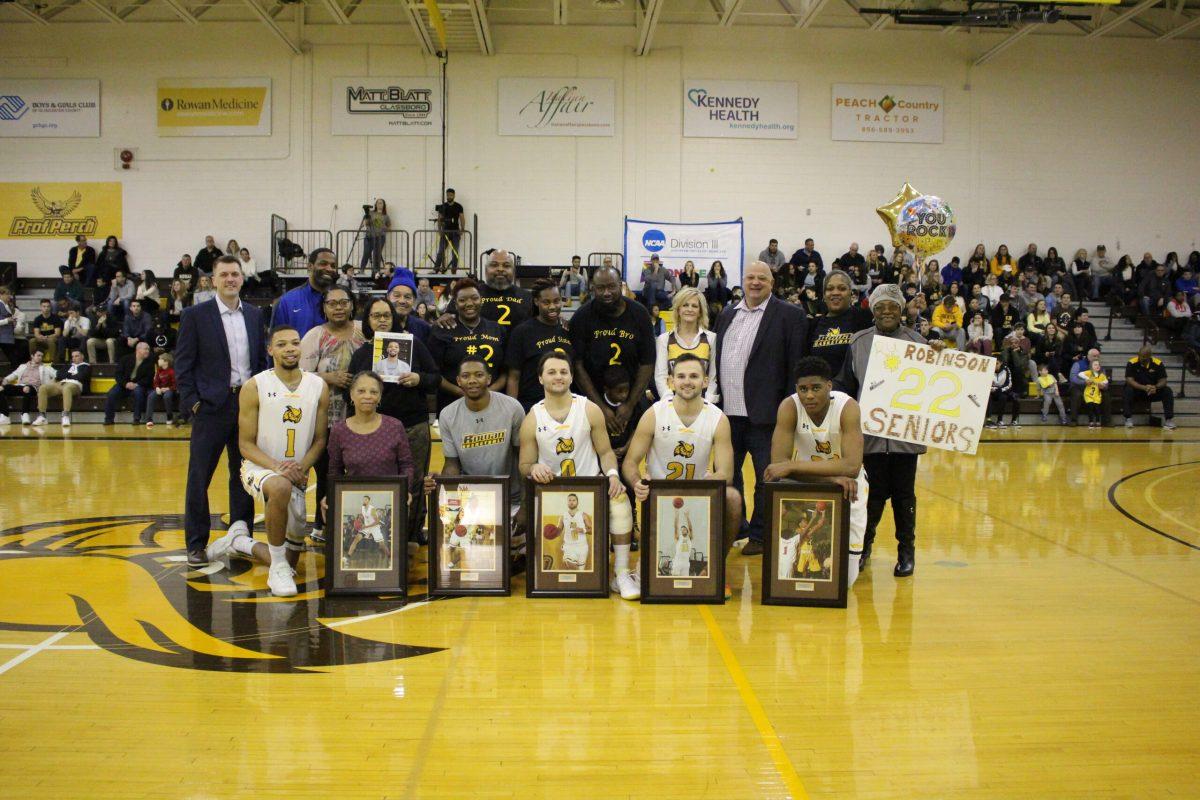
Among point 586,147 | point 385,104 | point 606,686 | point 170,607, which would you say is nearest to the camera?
point 606,686

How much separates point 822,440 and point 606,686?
6.91 ft

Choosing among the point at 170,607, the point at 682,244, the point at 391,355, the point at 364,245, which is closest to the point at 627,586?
the point at 391,355

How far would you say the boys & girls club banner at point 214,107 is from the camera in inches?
752

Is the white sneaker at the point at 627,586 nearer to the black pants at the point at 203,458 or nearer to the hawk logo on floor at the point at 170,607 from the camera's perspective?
the hawk logo on floor at the point at 170,607

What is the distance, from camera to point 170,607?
4566 mm

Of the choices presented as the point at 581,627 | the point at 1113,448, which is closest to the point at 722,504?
the point at 581,627

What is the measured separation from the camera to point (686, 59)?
63.6ft

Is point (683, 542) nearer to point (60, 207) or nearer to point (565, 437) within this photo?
point (565, 437)

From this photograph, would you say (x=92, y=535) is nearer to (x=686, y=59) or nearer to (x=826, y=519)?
(x=826, y=519)

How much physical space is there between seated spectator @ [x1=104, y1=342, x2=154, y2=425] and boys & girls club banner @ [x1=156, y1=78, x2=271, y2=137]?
23.2 feet

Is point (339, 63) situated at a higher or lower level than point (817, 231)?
higher

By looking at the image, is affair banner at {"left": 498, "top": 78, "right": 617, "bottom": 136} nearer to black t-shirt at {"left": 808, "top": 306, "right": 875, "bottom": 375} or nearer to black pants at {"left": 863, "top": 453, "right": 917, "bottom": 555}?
black t-shirt at {"left": 808, "top": 306, "right": 875, "bottom": 375}

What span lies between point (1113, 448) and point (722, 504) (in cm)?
934

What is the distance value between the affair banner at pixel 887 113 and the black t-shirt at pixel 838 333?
49.8ft
